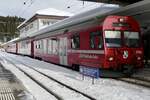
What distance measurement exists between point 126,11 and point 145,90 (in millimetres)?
10074

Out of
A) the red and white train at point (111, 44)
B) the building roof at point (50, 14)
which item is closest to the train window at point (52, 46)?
the red and white train at point (111, 44)

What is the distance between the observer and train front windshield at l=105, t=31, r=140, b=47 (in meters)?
17.2

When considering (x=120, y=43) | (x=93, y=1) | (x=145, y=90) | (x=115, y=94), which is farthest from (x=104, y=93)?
(x=93, y=1)

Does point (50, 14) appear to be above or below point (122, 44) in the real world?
above

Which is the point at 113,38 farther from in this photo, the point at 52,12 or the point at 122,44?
the point at 52,12

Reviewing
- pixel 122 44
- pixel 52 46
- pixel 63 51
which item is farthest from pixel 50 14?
pixel 122 44

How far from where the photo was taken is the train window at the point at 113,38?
17158mm

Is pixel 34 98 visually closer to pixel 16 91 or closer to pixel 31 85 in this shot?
pixel 16 91

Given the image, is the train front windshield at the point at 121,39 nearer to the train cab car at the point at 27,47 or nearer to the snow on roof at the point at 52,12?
the train cab car at the point at 27,47

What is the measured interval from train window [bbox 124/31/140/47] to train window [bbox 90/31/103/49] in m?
1.22

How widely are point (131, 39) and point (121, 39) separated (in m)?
0.55

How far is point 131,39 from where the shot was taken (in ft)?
58.4

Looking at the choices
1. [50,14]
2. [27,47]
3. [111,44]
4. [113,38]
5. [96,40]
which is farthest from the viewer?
[50,14]

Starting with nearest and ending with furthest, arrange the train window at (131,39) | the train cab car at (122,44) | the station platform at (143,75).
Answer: the train cab car at (122,44), the train window at (131,39), the station platform at (143,75)
